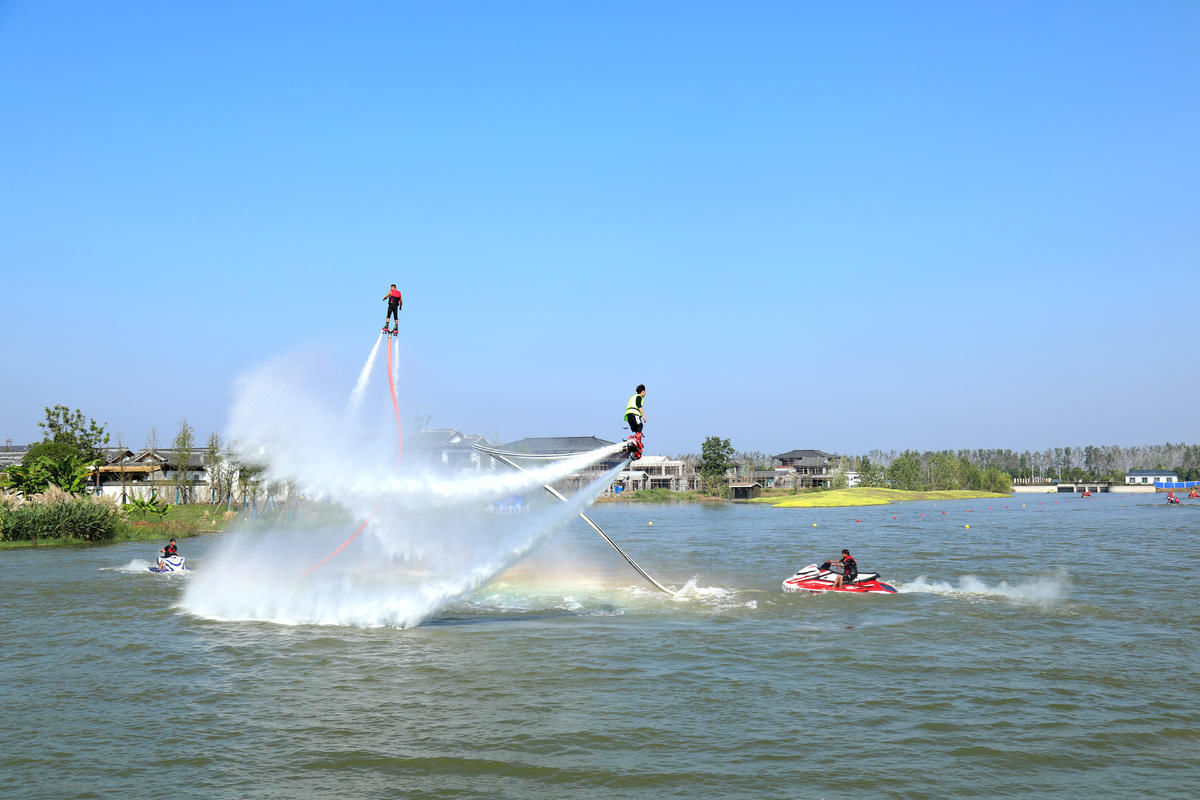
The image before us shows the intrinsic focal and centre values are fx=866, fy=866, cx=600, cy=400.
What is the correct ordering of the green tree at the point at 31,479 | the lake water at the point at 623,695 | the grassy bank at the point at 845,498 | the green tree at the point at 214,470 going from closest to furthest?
the lake water at the point at 623,695
the green tree at the point at 31,479
the green tree at the point at 214,470
the grassy bank at the point at 845,498

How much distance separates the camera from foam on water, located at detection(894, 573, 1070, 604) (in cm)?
3594

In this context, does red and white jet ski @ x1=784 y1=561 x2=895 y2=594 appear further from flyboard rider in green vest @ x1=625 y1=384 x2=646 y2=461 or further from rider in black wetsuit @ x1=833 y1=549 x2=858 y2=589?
flyboard rider in green vest @ x1=625 y1=384 x2=646 y2=461

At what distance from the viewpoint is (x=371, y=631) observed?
29.4 meters

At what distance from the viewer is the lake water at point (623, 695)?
15.7 meters

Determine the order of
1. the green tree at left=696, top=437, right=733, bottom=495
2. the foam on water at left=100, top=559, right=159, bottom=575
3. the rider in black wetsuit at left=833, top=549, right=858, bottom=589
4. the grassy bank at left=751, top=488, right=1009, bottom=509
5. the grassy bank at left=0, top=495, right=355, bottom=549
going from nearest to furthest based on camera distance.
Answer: the rider in black wetsuit at left=833, top=549, right=858, bottom=589, the foam on water at left=100, top=559, right=159, bottom=575, the grassy bank at left=0, top=495, right=355, bottom=549, the grassy bank at left=751, top=488, right=1009, bottom=509, the green tree at left=696, top=437, right=733, bottom=495

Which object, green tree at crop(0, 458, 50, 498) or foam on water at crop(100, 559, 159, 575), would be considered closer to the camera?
foam on water at crop(100, 559, 159, 575)

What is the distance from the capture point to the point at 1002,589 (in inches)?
1496

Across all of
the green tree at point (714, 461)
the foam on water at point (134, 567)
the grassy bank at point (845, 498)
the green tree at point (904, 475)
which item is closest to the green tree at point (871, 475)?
the green tree at point (904, 475)

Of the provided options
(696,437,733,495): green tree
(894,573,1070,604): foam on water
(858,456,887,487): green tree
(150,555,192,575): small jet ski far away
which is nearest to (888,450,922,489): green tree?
(858,456,887,487): green tree

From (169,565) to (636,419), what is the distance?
33.4 m

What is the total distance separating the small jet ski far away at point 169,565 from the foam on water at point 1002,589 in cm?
3574

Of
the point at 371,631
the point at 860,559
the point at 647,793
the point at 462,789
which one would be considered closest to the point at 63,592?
the point at 371,631

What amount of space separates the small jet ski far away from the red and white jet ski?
3086cm

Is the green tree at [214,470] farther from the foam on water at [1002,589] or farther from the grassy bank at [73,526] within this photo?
the foam on water at [1002,589]
